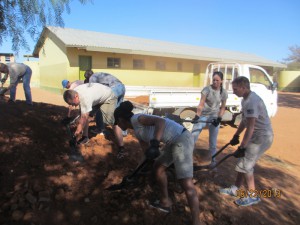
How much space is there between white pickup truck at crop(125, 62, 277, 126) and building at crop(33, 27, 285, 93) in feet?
25.1

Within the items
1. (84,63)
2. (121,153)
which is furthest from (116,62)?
(121,153)

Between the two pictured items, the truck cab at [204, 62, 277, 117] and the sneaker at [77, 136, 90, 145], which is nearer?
the sneaker at [77, 136, 90, 145]

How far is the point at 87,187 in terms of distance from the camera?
3.36 metres

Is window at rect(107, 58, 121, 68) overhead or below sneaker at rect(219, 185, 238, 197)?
overhead

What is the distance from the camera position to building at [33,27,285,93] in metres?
15.0

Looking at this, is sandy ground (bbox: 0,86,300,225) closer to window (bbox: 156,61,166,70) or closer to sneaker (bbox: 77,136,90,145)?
sneaker (bbox: 77,136,90,145)

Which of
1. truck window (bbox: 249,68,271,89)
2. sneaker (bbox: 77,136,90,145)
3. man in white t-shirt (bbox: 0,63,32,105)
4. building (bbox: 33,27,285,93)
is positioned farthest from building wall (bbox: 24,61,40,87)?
sneaker (bbox: 77,136,90,145)

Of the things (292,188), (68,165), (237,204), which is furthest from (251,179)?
(68,165)

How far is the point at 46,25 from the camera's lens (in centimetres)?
398

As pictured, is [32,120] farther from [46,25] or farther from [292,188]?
[292,188]
